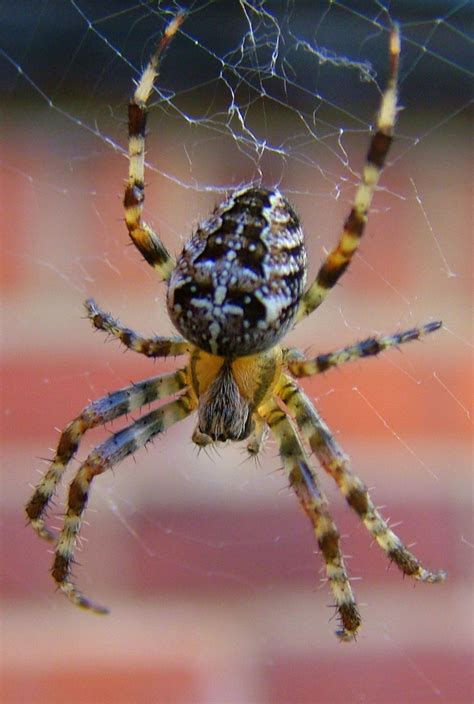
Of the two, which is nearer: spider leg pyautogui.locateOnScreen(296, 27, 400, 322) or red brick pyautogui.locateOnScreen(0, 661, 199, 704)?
spider leg pyautogui.locateOnScreen(296, 27, 400, 322)

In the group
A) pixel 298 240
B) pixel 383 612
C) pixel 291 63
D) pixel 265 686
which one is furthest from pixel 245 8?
pixel 265 686

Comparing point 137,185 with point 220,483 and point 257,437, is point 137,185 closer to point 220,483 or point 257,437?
point 257,437

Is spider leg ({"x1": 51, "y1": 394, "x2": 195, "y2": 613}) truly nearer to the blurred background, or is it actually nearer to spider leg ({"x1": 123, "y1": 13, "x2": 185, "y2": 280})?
spider leg ({"x1": 123, "y1": 13, "x2": 185, "y2": 280})

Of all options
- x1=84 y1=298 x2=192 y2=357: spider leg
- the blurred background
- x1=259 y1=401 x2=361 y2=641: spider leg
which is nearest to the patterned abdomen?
x1=84 y1=298 x2=192 y2=357: spider leg

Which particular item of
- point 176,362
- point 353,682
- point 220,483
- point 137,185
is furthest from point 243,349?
point 353,682

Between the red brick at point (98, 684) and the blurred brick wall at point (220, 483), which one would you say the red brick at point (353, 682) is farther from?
the red brick at point (98, 684)

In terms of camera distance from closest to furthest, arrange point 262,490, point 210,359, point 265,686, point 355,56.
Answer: point 210,359, point 355,56, point 262,490, point 265,686

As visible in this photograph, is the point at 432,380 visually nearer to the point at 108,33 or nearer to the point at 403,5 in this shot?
the point at 403,5
